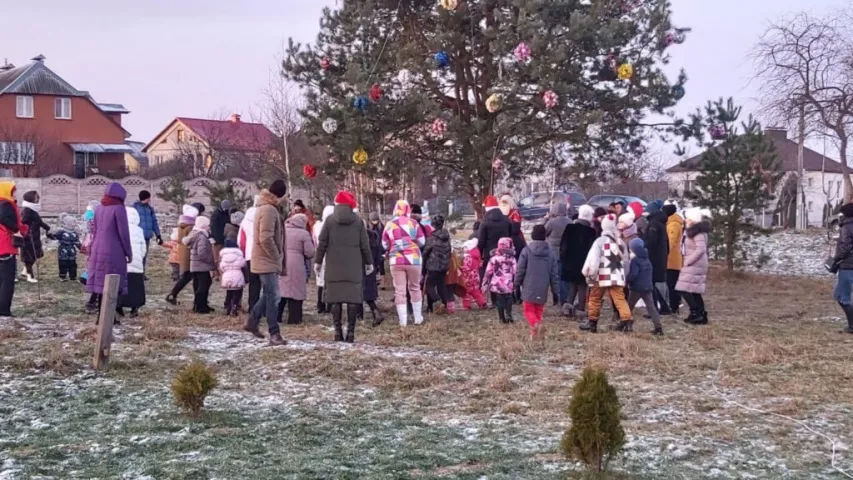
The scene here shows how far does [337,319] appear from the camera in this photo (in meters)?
10.3

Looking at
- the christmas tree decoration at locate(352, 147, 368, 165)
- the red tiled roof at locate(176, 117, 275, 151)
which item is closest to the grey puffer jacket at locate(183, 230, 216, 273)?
the christmas tree decoration at locate(352, 147, 368, 165)

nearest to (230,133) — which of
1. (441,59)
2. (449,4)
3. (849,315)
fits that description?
(441,59)

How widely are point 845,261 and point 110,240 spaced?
929 cm

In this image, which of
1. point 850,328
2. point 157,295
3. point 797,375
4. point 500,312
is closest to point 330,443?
point 797,375

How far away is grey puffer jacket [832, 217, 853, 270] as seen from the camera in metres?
11.6

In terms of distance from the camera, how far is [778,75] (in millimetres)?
26109

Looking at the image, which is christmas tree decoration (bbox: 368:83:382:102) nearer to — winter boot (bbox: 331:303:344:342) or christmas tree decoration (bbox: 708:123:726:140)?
christmas tree decoration (bbox: 708:123:726:140)

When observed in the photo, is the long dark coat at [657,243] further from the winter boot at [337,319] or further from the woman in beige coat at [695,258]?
the winter boot at [337,319]

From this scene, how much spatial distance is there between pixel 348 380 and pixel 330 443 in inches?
80.1

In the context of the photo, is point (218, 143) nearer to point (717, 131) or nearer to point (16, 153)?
point (16, 153)

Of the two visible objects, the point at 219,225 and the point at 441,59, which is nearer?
the point at 219,225

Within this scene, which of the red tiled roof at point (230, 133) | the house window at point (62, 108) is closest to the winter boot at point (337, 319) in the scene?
the red tiled roof at point (230, 133)

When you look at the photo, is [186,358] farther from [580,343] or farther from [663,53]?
[663,53]

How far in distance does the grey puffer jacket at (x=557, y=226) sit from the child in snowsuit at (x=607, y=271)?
6.47 feet
